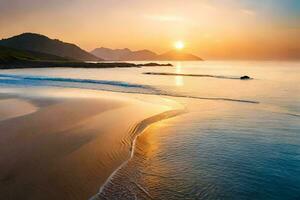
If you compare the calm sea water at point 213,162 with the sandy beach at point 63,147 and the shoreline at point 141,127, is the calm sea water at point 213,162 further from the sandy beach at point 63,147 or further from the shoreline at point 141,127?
the sandy beach at point 63,147

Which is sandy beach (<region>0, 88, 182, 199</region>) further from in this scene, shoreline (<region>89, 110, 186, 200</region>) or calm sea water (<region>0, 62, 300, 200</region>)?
calm sea water (<region>0, 62, 300, 200</region>)

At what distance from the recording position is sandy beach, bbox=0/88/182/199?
7492 millimetres

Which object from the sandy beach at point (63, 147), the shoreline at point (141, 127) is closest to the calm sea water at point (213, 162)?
the shoreline at point (141, 127)

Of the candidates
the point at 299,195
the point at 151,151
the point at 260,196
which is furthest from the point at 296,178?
the point at 151,151

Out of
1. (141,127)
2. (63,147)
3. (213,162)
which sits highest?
(141,127)

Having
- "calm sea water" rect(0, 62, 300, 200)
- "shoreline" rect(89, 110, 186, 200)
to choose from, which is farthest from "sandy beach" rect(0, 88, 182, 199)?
"calm sea water" rect(0, 62, 300, 200)

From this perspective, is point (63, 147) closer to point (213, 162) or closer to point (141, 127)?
point (141, 127)

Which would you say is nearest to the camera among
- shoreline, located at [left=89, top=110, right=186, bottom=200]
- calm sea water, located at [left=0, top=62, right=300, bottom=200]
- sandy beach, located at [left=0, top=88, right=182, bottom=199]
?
sandy beach, located at [left=0, top=88, right=182, bottom=199]

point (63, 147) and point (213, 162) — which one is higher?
point (63, 147)

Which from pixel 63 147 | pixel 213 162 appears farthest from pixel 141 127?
pixel 213 162

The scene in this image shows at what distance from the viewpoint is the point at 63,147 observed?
35.1 feet

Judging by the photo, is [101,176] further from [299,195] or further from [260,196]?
[299,195]

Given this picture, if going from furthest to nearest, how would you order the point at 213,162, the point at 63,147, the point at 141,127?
the point at 141,127
the point at 63,147
the point at 213,162

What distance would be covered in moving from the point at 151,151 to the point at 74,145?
2726mm
